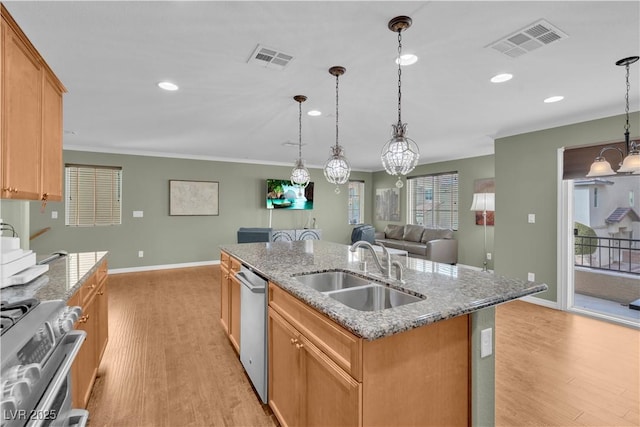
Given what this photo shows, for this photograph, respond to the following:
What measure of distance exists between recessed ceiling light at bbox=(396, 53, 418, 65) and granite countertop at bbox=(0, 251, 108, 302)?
2513 mm

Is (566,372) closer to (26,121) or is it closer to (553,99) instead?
(553,99)

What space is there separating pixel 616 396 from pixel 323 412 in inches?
87.7

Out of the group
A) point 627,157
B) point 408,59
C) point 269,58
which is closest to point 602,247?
point 627,157

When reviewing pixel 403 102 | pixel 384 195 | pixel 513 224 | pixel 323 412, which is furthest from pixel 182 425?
pixel 384 195

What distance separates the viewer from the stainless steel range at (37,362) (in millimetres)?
772

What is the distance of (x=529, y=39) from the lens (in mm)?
2025

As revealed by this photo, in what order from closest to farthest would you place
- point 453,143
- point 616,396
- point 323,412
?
point 323,412 < point 616,396 < point 453,143

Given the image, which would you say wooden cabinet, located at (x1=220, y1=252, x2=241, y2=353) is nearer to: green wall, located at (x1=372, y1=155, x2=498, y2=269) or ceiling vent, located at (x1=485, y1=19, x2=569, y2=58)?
Answer: ceiling vent, located at (x1=485, y1=19, x2=569, y2=58)

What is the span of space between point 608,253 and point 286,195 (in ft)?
19.5

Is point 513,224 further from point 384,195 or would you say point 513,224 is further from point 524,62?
point 384,195

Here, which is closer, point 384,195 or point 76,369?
point 76,369

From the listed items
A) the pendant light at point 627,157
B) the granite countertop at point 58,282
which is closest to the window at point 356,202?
the pendant light at point 627,157

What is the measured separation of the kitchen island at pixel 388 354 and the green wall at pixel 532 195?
292 cm

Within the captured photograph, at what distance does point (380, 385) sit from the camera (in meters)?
1.17
